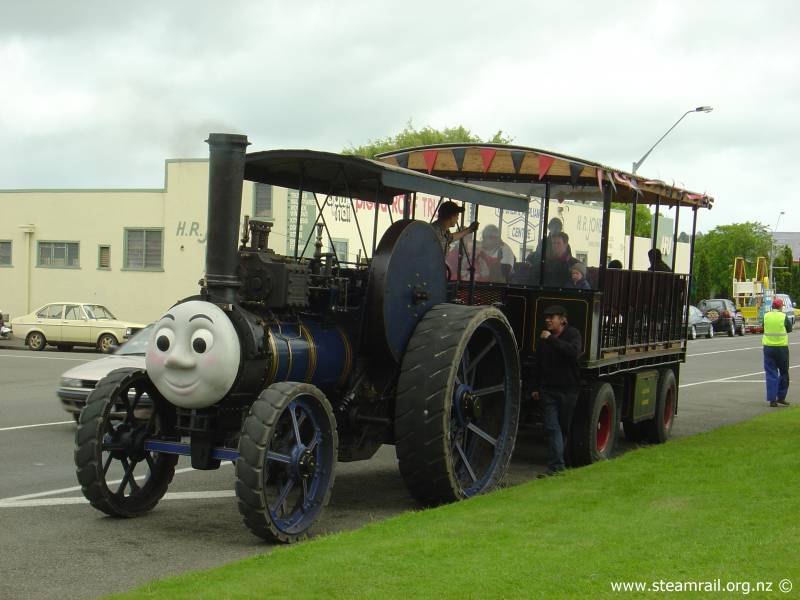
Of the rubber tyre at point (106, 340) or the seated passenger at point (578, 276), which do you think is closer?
the seated passenger at point (578, 276)

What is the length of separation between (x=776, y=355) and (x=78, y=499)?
1320 centimetres

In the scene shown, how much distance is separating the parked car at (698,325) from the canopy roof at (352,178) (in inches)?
1511

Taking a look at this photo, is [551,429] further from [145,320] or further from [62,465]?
[145,320]

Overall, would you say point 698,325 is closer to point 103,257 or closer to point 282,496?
point 103,257

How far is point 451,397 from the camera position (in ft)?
28.5

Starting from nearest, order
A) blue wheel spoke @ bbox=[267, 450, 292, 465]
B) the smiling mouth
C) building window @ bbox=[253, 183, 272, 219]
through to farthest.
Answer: blue wheel spoke @ bbox=[267, 450, 292, 465] → the smiling mouth → building window @ bbox=[253, 183, 272, 219]

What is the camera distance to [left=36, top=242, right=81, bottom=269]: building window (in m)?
39.6

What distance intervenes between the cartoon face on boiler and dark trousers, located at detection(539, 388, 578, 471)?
400 cm

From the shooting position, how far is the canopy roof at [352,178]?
852 cm

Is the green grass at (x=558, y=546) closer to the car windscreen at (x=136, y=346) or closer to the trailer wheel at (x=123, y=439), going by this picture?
the trailer wheel at (x=123, y=439)

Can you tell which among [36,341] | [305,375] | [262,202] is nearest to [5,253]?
[36,341]

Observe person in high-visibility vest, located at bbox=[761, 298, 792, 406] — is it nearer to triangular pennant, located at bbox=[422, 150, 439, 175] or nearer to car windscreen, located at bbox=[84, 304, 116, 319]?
triangular pennant, located at bbox=[422, 150, 439, 175]

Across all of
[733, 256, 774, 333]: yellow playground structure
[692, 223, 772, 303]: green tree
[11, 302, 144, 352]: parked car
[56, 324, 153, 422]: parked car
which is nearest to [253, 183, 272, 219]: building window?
[11, 302, 144, 352]: parked car

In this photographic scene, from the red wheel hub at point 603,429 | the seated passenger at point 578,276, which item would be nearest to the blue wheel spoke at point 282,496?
the seated passenger at point 578,276
